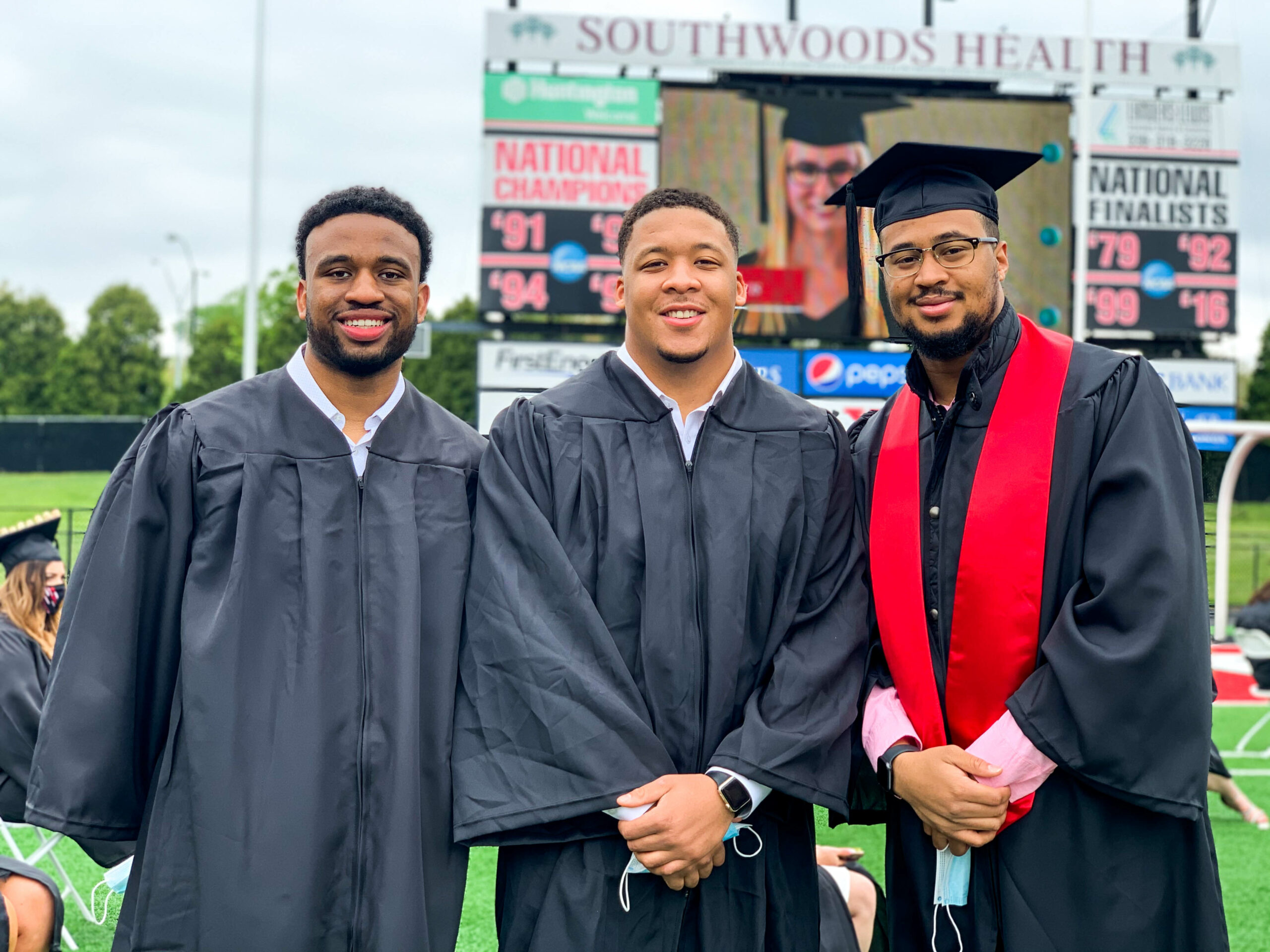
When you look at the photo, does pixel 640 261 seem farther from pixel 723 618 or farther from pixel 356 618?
pixel 356 618

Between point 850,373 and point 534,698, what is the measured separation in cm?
1186

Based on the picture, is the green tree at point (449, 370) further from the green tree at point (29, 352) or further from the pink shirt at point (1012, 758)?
the pink shirt at point (1012, 758)

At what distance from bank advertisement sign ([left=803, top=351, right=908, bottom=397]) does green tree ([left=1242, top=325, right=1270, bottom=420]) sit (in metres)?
17.6

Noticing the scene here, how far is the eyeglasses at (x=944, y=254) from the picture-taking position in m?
2.63

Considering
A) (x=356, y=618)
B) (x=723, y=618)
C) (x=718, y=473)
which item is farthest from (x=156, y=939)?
(x=718, y=473)

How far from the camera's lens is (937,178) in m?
2.71

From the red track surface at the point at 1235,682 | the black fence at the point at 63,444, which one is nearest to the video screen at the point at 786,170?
the red track surface at the point at 1235,682

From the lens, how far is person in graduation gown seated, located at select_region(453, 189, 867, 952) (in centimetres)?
240

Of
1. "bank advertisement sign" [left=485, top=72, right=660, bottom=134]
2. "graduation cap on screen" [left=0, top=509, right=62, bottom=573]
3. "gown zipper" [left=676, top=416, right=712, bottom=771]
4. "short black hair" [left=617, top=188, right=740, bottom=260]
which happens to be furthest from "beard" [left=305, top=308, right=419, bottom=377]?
"bank advertisement sign" [left=485, top=72, right=660, bottom=134]

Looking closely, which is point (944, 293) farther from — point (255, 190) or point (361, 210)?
point (255, 190)

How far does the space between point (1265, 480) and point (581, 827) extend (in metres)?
30.7

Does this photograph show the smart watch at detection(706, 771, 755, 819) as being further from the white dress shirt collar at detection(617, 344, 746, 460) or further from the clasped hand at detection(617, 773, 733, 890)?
the white dress shirt collar at detection(617, 344, 746, 460)

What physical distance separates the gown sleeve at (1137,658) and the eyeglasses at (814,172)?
11391 mm

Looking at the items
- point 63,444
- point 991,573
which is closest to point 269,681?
point 991,573
